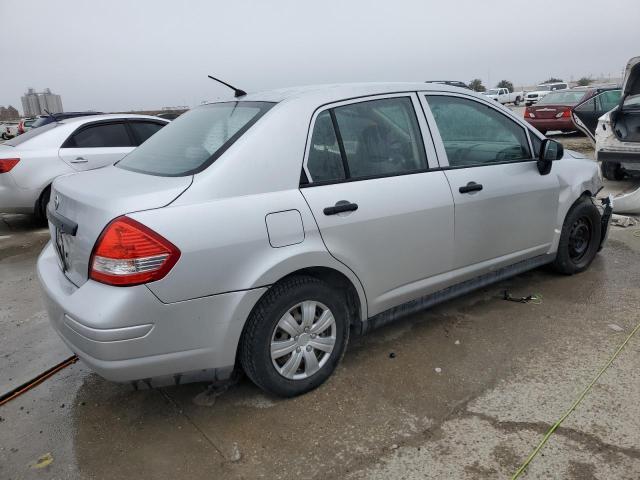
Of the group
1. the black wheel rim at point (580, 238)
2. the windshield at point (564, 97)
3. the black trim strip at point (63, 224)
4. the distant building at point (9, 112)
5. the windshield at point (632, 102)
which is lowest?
the distant building at point (9, 112)

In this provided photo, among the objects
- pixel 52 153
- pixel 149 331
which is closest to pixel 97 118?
pixel 52 153

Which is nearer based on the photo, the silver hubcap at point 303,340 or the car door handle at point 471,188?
the silver hubcap at point 303,340

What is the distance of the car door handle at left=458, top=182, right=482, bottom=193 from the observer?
333 centimetres

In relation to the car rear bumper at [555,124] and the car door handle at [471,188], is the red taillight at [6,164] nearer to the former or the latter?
the car door handle at [471,188]

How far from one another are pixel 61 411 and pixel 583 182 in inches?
161

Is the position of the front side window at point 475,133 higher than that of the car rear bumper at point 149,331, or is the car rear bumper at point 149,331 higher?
the front side window at point 475,133

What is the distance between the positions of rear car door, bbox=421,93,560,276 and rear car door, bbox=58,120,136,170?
4.71 meters

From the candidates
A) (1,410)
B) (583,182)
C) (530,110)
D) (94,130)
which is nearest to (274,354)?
(1,410)

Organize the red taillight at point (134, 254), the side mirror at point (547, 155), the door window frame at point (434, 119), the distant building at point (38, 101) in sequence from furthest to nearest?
1. the distant building at point (38, 101)
2. the side mirror at point (547, 155)
3. the door window frame at point (434, 119)
4. the red taillight at point (134, 254)

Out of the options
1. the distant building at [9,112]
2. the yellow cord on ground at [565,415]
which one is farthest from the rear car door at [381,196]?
the distant building at [9,112]

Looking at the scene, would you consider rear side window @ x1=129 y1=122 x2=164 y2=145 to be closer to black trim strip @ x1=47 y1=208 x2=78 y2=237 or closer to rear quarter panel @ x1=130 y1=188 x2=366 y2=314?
black trim strip @ x1=47 y1=208 x2=78 y2=237

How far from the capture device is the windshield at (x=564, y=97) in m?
15.3

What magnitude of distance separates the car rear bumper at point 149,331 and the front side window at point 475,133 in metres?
1.71

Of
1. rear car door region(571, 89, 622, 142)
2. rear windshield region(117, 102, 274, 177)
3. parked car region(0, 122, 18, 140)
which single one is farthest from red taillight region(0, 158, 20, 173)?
parked car region(0, 122, 18, 140)
